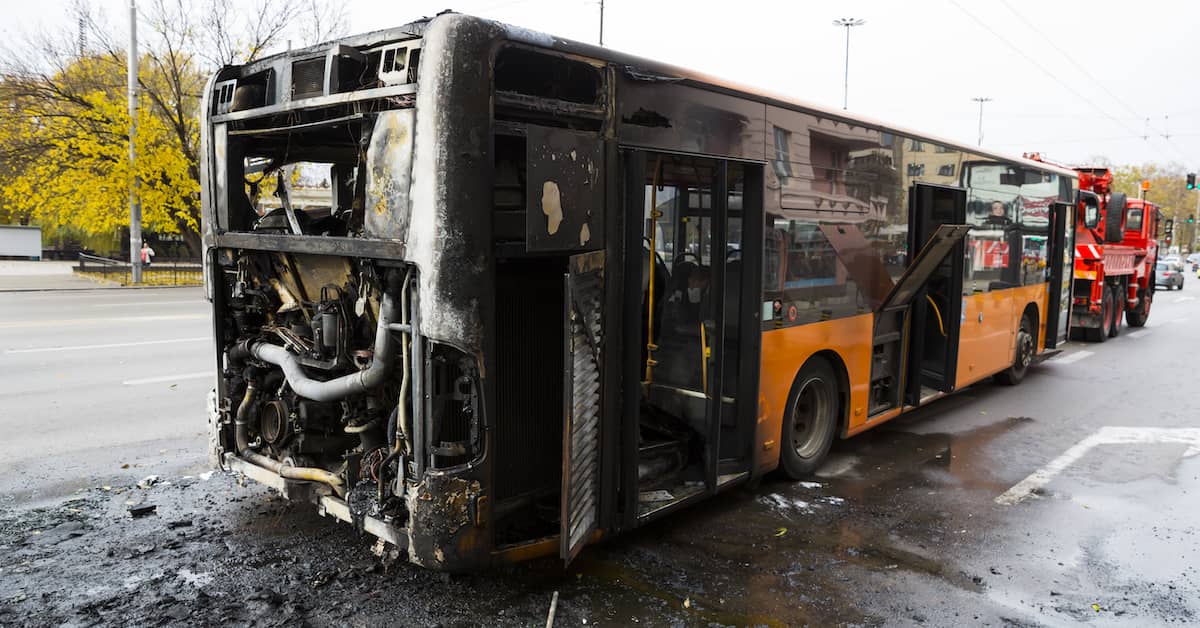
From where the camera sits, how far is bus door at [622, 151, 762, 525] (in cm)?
468

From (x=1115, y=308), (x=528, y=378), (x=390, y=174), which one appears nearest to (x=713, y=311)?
(x=528, y=378)

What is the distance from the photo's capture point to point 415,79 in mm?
3877

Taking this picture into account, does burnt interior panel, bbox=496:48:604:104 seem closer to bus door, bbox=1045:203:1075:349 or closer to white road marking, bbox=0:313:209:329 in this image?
bus door, bbox=1045:203:1075:349

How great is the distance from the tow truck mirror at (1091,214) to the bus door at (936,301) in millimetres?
8864

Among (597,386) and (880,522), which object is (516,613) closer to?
(597,386)

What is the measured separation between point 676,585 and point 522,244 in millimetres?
2139

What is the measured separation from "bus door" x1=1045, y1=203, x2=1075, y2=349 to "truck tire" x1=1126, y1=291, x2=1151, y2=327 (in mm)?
8884

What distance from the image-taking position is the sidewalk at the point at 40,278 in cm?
2296

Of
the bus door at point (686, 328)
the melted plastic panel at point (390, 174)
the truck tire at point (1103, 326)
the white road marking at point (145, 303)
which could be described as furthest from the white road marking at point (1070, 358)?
the white road marking at point (145, 303)

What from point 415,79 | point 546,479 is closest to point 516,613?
point 546,479

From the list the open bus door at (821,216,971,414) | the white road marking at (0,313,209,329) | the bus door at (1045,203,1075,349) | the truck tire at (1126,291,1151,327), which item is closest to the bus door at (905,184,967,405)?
the open bus door at (821,216,971,414)

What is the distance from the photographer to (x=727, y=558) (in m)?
5.02

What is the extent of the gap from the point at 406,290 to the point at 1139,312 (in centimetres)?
2055

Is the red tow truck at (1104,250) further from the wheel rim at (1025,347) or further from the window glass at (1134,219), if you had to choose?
the wheel rim at (1025,347)
